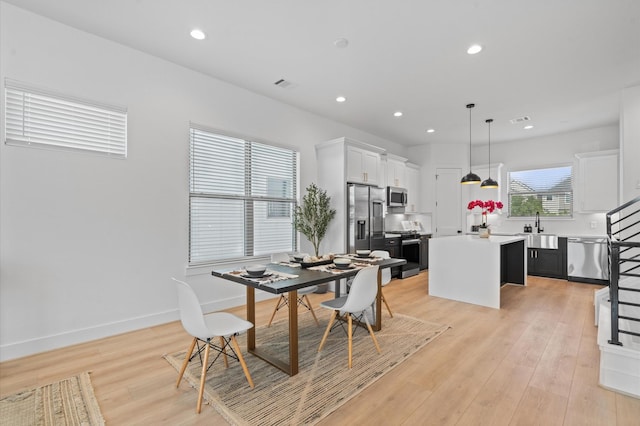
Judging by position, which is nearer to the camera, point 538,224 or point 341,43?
point 341,43

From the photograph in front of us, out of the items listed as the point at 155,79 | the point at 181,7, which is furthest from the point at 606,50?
the point at 155,79

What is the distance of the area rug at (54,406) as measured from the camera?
1.93 m

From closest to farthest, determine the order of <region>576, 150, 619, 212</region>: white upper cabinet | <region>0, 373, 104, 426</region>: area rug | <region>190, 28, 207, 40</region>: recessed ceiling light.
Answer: <region>0, 373, 104, 426</region>: area rug → <region>190, 28, 207, 40</region>: recessed ceiling light → <region>576, 150, 619, 212</region>: white upper cabinet

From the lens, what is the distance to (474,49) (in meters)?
3.34

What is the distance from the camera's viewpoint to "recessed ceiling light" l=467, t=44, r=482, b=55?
3282 mm

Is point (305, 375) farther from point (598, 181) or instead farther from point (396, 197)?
point (598, 181)

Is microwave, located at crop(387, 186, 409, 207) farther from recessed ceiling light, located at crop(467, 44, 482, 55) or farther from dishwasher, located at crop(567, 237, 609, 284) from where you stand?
recessed ceiling light, located at crop(467, 44, 482, 55)

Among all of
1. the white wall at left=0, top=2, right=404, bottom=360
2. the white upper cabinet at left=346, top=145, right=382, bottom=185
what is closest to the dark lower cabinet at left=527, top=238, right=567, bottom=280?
the white upper cabinet at left=346, top=145, right=382, bottom=185

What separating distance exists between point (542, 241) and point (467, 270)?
2909 millimetres

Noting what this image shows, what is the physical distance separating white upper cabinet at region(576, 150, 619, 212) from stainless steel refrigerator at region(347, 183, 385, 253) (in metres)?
4.02

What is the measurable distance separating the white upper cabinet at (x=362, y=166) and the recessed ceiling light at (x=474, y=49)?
7.48 feet

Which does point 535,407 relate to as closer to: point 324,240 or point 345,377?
point 345,377

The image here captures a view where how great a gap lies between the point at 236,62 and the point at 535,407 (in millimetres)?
4282

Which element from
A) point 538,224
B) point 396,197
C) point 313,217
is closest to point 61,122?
point 313,217
